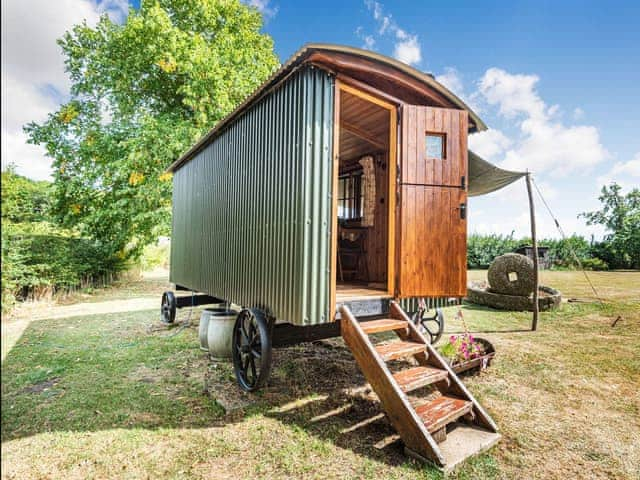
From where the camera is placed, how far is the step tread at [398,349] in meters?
2.93

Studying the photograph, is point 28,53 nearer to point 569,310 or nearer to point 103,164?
point 569,310

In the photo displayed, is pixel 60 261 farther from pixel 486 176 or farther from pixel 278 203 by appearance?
pixel 486 176

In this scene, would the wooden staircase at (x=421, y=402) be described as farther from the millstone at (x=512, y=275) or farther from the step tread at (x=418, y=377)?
the millstone at (x=512, y=275)

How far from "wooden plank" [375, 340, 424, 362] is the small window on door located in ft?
6.66

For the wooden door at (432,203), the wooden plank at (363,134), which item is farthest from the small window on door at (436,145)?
the wooden plank at (363,134)

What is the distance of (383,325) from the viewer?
330cm

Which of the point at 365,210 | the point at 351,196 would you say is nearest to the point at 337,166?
the point at 365,210

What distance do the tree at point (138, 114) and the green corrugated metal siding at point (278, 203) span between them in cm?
600

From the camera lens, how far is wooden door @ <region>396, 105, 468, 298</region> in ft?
12.1

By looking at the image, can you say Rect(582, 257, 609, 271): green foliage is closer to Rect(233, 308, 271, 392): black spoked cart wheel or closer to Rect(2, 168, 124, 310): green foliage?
Rect(233, 308, 271, 392): black spoked cart wheel

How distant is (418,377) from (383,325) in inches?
22.7

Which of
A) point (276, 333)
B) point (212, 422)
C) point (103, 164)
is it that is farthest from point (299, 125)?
point (103, 164)

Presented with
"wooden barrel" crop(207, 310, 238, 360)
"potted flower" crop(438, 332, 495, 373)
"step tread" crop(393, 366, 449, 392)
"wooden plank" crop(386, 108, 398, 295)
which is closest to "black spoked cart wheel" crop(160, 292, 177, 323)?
"wooden barrel" crop(207, 310, 238, 360)

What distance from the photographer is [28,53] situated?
106 centimetres
